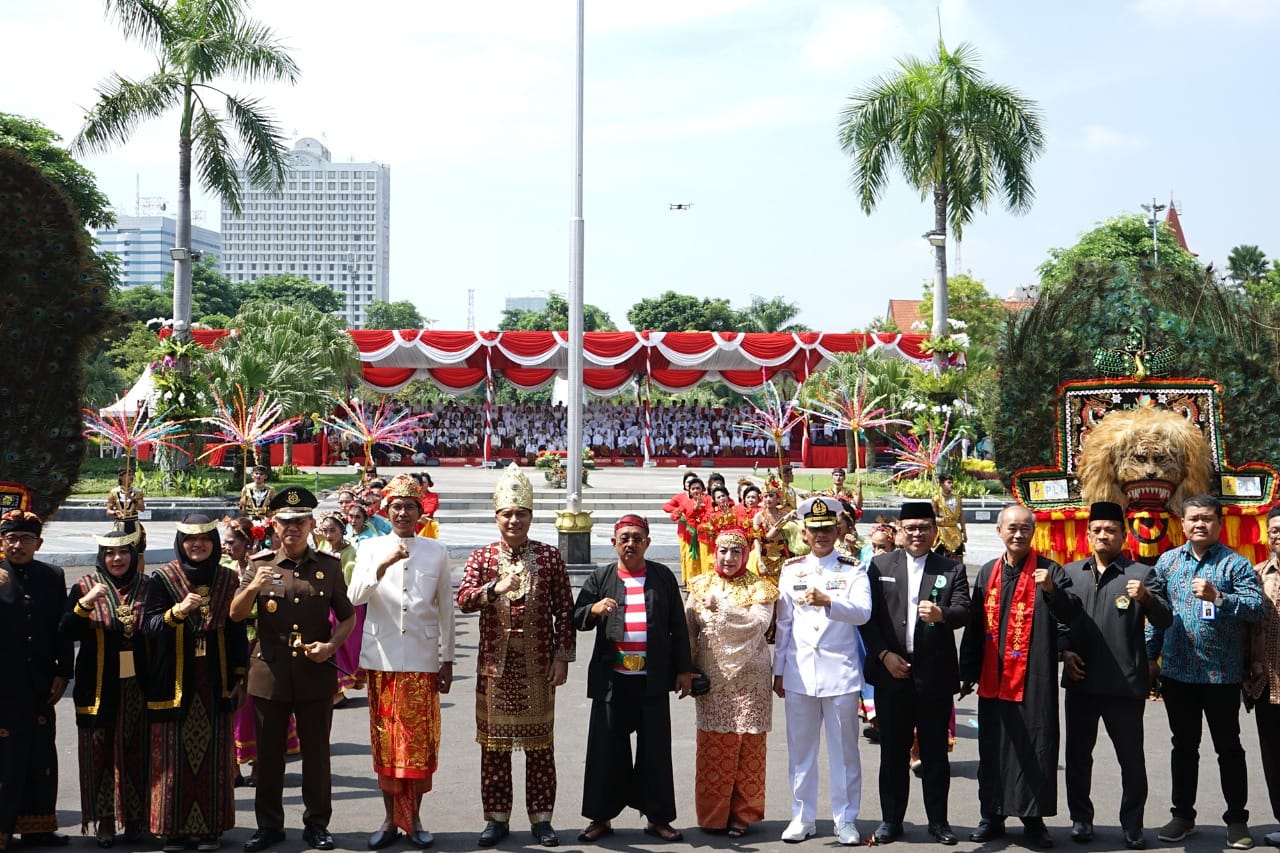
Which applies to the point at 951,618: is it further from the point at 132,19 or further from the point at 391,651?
the point at 132,19

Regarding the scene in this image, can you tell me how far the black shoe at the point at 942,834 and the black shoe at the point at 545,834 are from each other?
6.01ft

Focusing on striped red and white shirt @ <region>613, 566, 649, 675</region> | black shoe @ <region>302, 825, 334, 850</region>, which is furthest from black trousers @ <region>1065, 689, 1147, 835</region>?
black shoe @ <region>302, 825, 334, 850</region>

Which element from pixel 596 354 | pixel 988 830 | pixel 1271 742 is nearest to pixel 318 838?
pixel 988 830

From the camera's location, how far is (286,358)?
93.1ft

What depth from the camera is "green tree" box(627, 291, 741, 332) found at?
68.3 metres

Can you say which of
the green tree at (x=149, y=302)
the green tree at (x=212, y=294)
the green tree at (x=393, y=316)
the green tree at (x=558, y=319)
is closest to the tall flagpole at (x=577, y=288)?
the green tree at (x=558, y=319)

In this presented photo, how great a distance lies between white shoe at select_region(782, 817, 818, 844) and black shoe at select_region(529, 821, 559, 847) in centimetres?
111

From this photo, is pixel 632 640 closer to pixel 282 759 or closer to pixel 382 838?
pixel 382 838

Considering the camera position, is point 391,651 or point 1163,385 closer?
point 391,651

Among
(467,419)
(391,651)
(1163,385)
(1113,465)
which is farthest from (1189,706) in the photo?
(467,419)

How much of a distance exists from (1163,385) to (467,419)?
31.2m

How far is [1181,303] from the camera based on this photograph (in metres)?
12.8

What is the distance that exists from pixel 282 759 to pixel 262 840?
1.26 ft

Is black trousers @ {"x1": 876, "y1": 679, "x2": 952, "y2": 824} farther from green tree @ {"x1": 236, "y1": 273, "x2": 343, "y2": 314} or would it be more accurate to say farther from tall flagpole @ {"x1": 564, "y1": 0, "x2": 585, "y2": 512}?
green tree @ {"x1": 236, "y1": 273, "x2": 343, "y2": 314}
